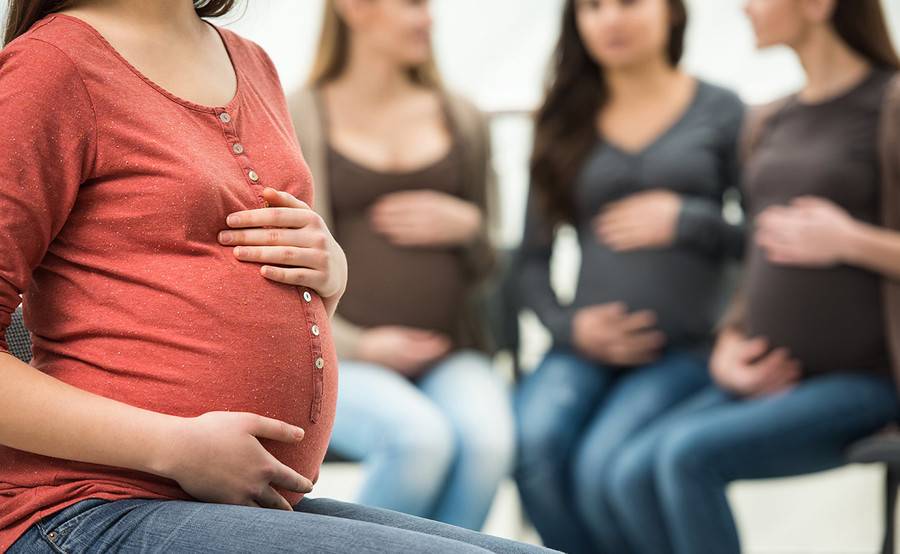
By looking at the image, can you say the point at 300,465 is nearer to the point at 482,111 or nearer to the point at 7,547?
the point at 7,547

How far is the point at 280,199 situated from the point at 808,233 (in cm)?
133

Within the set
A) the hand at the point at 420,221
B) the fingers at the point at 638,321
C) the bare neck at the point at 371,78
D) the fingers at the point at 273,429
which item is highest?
the fingers at the point at 273,429

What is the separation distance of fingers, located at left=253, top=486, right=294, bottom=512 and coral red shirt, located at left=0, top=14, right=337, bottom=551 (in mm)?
41

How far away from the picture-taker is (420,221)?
7.76 feet

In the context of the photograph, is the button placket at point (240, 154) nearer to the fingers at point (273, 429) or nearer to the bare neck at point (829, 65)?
the fingers at point (273, 429)

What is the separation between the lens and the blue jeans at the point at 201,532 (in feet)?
3.03

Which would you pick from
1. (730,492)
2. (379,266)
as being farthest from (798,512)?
(379,266)

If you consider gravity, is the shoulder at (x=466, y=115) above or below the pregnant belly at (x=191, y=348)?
below

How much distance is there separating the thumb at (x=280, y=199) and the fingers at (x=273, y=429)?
0.71ft

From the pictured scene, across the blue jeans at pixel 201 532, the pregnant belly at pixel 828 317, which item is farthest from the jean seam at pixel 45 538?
the pregnant belly at pixel 828 317

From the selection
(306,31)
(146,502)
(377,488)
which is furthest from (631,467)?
(306,31)

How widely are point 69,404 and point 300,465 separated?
0.24 m

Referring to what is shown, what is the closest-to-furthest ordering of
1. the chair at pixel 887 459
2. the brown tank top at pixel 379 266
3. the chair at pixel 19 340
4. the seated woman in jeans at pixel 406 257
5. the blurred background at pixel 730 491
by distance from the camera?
the chair at pixel 19 340 → the chair at pixel 887 459 → the seated woman in jeans at pixel 406 257 → the brown tank top at pixel 379 266 → the blurred background at pixel 730 491

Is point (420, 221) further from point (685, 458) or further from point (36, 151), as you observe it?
point (36, 151)
